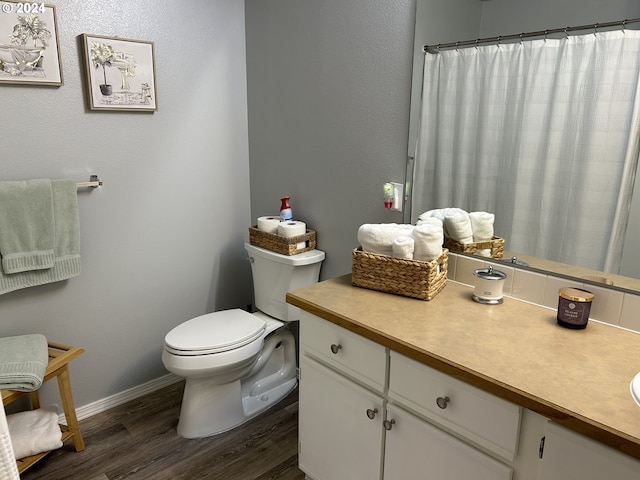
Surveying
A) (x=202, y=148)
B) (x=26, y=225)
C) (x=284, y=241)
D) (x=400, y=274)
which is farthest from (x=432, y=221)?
(x=26, y=225)

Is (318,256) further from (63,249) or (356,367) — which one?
(63,249)

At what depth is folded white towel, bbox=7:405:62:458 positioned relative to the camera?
188 centimetres

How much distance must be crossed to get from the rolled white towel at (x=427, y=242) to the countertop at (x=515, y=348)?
0.51 ft

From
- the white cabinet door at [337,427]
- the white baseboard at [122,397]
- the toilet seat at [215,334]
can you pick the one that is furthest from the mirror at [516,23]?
the white baseboard at [122,397]

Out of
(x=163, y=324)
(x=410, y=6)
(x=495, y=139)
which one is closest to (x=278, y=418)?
(x=163, y=324)

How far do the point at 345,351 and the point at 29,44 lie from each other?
173cm

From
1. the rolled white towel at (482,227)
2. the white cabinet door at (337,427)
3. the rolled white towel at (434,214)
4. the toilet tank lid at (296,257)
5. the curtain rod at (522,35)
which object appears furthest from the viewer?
the toilet tank lid at (296,257)

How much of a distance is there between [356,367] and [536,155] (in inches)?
36.9

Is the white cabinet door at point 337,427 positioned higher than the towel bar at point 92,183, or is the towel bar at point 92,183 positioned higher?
the towel bar at point 92,183

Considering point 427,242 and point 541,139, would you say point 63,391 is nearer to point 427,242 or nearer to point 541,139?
point 427,242

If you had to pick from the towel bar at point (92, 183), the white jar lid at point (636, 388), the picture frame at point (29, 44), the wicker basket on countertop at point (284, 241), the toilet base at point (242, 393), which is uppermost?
the picture frame at point (29, 44)

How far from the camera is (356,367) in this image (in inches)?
59.9

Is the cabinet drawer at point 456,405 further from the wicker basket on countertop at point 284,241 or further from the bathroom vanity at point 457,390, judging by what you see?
the wicker basket on countertop at point 284,241

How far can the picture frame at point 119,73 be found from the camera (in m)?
2.05
